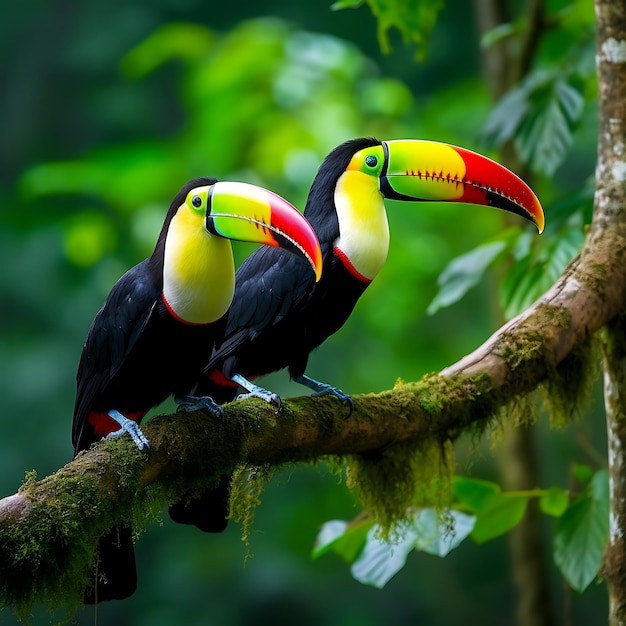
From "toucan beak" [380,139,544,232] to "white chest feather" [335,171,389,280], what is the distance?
5 centimetres

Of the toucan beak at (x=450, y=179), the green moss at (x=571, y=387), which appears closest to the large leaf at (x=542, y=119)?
the toucan beak at (x=450, y=179)

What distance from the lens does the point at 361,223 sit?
2.33 m

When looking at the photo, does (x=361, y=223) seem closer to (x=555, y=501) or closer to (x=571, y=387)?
(x=571, y=387)

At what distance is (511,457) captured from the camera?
3.56 metres

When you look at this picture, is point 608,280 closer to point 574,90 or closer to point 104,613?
point 574,90

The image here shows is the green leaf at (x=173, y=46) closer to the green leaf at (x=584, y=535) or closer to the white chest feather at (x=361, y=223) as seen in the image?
the white chest feather at (x=361, y=223)

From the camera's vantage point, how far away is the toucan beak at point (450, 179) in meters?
2.32

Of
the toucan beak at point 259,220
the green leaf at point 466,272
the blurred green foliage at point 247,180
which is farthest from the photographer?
the blurred green foliage at point 247,180

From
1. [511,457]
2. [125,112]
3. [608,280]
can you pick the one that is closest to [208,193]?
[608,280]

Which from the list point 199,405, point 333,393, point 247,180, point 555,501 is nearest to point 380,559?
point 555,501

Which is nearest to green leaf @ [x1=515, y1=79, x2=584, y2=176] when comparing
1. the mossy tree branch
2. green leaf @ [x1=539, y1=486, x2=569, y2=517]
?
the mossy tree branch

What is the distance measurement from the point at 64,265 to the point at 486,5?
2851 millimetres

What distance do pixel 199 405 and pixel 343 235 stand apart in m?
0.59

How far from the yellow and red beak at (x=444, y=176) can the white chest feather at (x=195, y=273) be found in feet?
1.94
